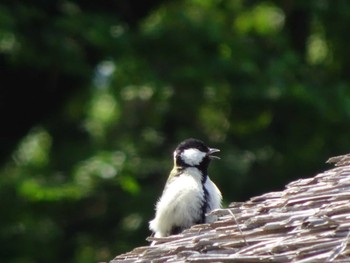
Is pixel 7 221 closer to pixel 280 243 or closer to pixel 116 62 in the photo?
pixel 116 62

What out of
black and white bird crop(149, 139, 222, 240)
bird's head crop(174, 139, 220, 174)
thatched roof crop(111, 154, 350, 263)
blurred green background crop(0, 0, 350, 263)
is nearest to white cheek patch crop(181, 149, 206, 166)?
bird's head crop(174, 139, 220, 174)

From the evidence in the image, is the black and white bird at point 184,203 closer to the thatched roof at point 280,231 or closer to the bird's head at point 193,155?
the bird's head at point 193,155

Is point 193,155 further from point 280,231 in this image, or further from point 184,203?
point 280,231

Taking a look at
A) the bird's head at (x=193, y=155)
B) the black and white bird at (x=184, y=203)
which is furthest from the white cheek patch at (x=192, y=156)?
the black and white bird at (x=184, y=203)

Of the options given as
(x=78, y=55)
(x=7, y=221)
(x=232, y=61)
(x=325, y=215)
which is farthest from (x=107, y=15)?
(x=325, y=215)

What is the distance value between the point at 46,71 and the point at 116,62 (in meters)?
1.08

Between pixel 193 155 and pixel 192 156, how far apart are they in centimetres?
4

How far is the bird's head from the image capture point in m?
9.42

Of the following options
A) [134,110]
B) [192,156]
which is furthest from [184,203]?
[134,110]

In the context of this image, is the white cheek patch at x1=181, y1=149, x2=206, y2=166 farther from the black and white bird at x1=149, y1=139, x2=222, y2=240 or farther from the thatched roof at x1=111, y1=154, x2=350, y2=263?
the thatched roof at x1=111, y1=154, x2=350, y2=263

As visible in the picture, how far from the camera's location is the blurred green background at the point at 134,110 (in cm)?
1545

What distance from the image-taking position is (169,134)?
17.4 meters

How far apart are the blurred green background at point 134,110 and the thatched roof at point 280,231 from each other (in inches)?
336

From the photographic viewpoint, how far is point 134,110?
1764 centimetres
